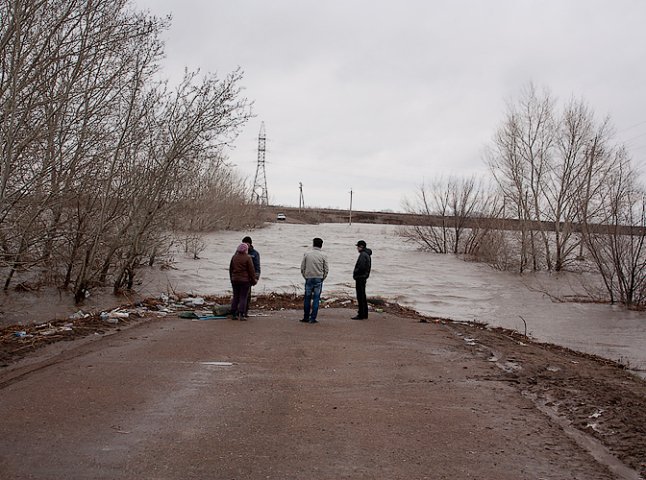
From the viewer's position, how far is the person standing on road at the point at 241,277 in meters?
12.7

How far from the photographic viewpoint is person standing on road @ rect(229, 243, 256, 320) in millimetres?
12742

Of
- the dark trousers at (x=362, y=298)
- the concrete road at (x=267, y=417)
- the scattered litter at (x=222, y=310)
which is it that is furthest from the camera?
the dark trousers at (x=362, y=298)

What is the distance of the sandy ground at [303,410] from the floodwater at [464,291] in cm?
457

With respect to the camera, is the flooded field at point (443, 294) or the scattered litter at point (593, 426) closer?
the scattered litter at point (593, 426)

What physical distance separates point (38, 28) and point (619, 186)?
58.7 feet

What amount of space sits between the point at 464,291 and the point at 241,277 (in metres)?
14.0

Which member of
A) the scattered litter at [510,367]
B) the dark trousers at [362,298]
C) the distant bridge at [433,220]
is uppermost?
the distant bridge at [433,220]

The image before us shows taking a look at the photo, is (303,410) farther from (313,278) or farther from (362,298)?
(362,298)

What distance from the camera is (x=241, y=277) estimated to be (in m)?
12.7

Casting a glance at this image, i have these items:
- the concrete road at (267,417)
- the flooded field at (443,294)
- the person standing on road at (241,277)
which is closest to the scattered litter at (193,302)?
the flooded field at (443,294)

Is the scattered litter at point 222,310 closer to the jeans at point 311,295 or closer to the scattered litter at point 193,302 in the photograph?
the jeans at point 311,295

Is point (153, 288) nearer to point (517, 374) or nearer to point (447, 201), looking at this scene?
point (517, 374)

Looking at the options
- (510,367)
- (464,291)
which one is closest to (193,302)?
Answer: (510,367)

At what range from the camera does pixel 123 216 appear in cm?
1659
